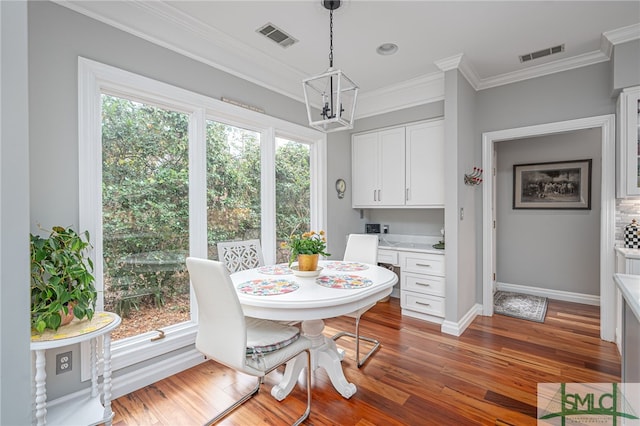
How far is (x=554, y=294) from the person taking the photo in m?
4.17

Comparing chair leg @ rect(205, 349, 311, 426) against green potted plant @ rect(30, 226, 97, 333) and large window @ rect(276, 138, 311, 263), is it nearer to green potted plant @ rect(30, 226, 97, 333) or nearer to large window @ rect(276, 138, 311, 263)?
green potted plant @ rect(30, 226, 97, 333)

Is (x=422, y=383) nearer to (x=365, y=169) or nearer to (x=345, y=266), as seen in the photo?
(x=345, y=266)

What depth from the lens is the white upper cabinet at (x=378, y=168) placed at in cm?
383

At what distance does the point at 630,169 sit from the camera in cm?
262

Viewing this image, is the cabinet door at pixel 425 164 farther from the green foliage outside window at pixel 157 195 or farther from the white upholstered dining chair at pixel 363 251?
the green foliage outside window at pixel 157 195

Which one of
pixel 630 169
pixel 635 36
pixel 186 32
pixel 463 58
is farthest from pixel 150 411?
pixel 635 36

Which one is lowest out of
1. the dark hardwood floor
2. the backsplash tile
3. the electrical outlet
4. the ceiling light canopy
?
A: the dark hardwood floor

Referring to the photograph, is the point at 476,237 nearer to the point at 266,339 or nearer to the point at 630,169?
the point at 630,169

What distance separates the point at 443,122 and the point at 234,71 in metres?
2.26

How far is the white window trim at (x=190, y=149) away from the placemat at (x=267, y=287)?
31.0 inches

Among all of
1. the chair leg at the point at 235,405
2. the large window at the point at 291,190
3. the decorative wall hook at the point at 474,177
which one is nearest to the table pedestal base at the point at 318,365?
the chair leg at the point at 235,405

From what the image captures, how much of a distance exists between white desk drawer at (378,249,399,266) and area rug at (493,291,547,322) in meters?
1.34

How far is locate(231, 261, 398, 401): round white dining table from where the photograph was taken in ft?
5.50

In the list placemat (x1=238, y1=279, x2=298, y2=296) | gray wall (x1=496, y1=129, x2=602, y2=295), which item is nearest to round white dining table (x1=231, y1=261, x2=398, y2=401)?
placemat (x1=238, y1=279, x2=298, y2=296)
